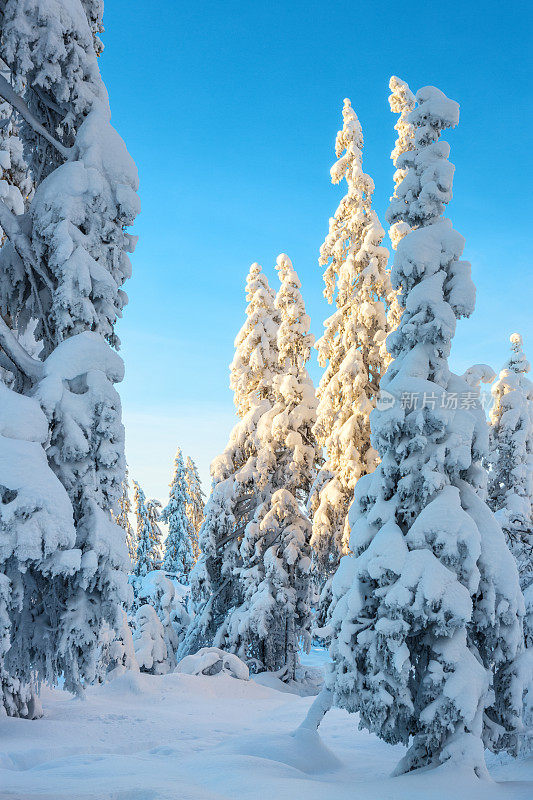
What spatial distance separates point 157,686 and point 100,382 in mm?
11191

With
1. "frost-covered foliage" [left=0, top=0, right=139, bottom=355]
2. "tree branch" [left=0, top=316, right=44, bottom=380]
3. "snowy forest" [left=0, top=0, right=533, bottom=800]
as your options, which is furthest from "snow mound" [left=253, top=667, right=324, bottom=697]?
"frost-covered foliage" [left=0, top=0, right=139, bottom=355]

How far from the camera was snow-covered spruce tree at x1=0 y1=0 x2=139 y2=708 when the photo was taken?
19.0ft

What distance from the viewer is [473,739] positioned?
24.7 ft

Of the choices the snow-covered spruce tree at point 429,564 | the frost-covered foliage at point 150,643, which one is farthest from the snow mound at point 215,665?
the snow-covered spruce tree at point 429,564

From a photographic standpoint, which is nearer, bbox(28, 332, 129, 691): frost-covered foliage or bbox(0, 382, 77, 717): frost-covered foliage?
bbox(0, 382, 77, 717): frost-covered foliage

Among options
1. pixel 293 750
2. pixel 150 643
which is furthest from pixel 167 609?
pixel 293 750

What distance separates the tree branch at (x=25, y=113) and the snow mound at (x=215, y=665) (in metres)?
14.4

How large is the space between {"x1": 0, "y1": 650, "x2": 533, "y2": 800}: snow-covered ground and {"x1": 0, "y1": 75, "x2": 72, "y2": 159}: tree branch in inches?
261

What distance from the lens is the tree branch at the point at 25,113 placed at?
667 centimetres

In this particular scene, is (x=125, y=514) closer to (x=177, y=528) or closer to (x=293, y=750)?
(x=293, y=750)

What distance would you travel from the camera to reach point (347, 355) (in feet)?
57.5

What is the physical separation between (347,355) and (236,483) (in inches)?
255

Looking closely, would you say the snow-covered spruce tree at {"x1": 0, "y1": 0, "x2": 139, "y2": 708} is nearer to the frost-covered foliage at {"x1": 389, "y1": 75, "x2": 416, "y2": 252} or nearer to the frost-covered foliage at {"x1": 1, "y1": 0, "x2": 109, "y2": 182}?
the frost-covered foliage at {"x1": 1, "y1": 0, "x2": 109, "y2": 182}

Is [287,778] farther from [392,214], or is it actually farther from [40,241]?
[392,214]
